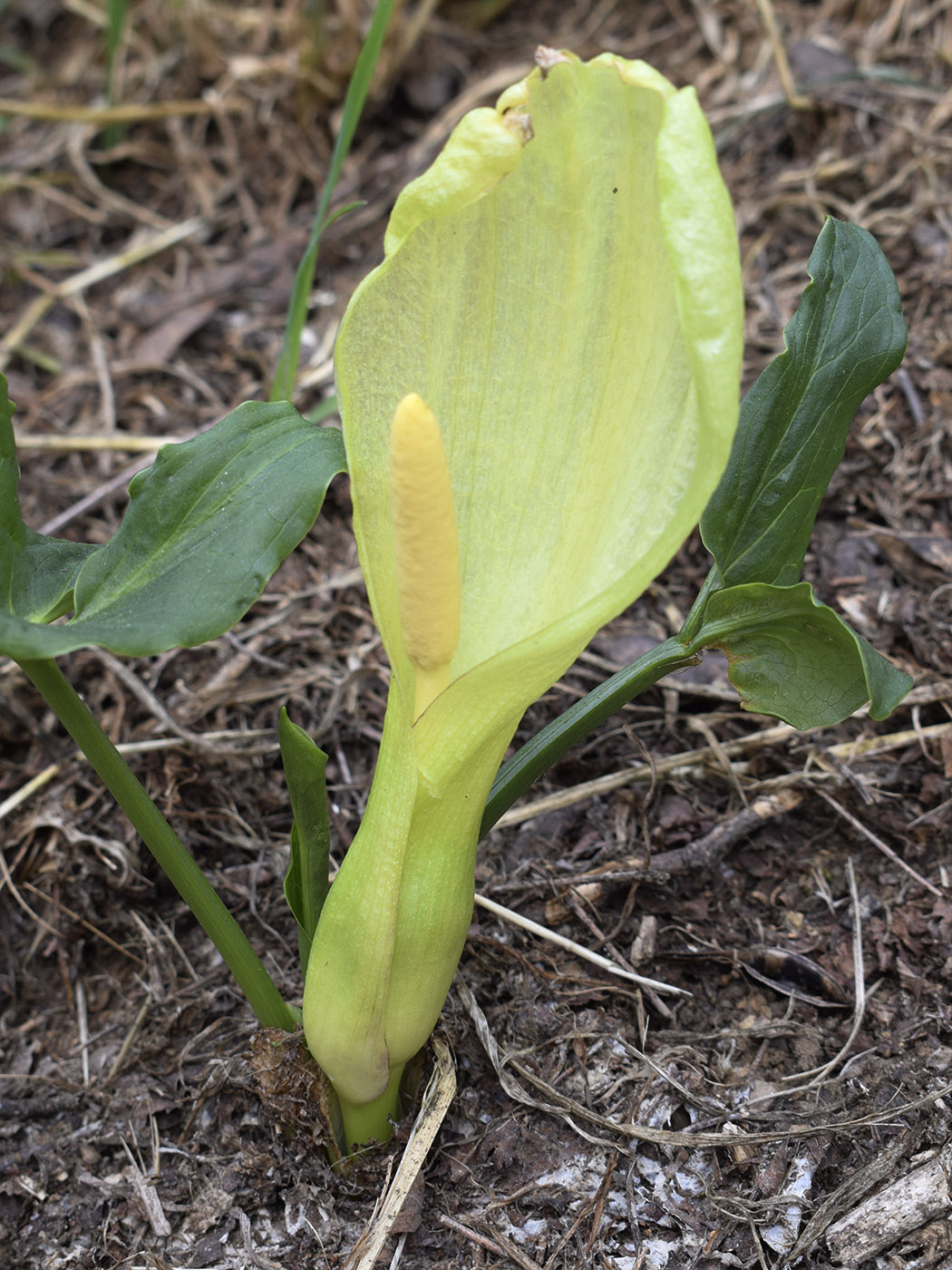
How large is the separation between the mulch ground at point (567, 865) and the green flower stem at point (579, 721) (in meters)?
0.35

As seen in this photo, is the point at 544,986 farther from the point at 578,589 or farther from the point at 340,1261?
the point at 578,589

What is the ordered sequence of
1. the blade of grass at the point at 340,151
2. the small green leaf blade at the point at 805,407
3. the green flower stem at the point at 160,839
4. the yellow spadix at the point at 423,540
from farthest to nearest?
the blade of grass at the point at 340,151 < the small green leaf blade at the point at 805,407 < the green flower stem at the point at 160,839 < the yellow spadix at the point at 423,540

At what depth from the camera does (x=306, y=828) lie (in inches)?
A: 50.0

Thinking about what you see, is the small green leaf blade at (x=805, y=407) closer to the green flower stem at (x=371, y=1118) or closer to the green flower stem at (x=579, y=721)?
the green flower stem at (x=579, y=721)

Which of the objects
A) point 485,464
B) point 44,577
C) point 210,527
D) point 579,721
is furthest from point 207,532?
point 579,721

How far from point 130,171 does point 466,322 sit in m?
2.37

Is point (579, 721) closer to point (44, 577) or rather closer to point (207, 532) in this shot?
point (207, 532)

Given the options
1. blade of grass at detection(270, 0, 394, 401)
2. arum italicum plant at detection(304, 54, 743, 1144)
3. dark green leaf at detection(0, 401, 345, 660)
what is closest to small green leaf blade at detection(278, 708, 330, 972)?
arum italicum plant at detection(304, 54, 743, 1144)

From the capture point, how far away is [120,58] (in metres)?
3.33

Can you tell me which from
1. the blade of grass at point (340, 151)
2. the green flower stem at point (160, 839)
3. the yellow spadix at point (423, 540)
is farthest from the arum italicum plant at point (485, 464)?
the blade of grass at point (340, 151)

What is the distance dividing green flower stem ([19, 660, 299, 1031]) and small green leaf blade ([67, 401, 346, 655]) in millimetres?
89

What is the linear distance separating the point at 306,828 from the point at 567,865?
570mm

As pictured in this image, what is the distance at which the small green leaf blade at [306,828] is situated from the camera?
120 centimetres

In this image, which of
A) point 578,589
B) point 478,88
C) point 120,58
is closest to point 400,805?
point 578,589
